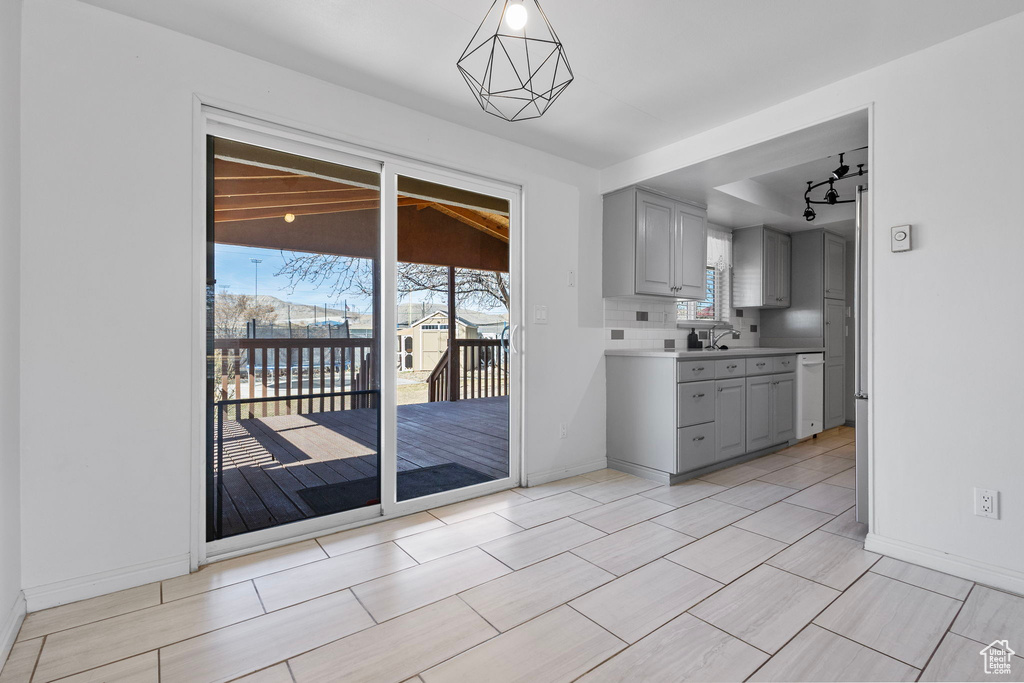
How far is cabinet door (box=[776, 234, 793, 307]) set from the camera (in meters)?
5.50

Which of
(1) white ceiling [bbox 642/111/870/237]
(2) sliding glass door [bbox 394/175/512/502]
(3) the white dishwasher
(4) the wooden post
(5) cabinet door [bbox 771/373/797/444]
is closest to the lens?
(1) white ceiling [bbox 642/111/870/237]

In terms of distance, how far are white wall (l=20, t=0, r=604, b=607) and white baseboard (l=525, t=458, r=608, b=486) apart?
6.88ft

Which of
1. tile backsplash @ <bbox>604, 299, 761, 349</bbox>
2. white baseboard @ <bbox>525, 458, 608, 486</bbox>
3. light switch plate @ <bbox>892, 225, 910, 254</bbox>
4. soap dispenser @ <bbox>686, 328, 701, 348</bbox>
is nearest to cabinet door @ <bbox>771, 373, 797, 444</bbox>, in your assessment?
soap dispenser @ <bbox>686, 328, 701, 348</bbox>

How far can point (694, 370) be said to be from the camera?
145 inches

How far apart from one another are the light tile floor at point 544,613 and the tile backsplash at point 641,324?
173 centimetres

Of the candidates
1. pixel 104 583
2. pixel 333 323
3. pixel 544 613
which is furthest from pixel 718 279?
pixel 104 583

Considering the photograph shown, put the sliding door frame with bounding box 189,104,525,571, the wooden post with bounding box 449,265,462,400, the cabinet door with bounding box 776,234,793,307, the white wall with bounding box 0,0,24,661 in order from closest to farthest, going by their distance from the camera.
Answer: the white wall with bounding box 0,0,24,661
the sliding door frame with bounding box 189,104,525,571
the wooden post with bounding box 449,265,462,400
the cabinet door with bounding box 776,234,793,307

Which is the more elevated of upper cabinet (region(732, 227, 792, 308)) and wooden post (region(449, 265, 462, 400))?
upper cabinet (region(732, 227, 792, 308))

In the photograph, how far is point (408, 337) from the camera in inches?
124

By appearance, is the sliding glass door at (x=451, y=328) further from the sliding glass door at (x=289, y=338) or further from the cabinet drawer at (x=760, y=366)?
the cabinet drawer at (x=760, y=366)

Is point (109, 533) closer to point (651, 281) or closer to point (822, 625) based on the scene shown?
point (822, 625)

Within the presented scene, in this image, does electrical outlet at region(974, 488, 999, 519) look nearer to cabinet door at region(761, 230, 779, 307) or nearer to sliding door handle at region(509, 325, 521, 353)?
sliding door handle at region(509, 325, 521, 353)

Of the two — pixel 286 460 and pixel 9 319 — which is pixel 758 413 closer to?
pixel 286 460

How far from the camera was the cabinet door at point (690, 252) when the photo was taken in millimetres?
4215
